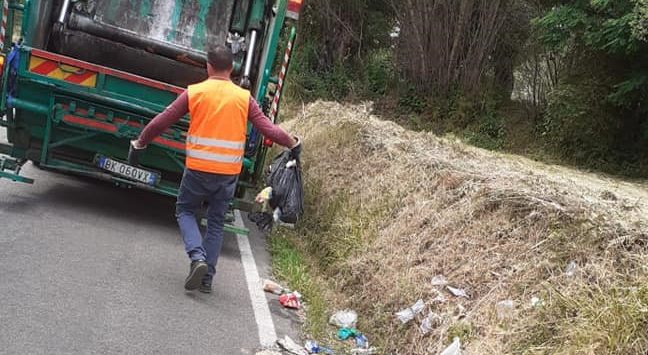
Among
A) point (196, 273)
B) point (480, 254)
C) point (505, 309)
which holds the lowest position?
point (196, 273)

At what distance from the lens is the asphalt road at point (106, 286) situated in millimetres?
4629

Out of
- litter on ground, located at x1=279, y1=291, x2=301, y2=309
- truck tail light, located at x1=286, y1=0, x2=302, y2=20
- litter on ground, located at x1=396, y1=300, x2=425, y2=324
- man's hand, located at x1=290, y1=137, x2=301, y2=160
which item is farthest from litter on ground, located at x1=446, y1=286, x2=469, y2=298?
truck tail light, located at x1=286, y1=0, x2=302, y2=20

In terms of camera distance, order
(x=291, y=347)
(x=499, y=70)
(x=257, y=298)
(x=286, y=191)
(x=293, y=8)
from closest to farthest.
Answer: (x=291, y=347) < (x=257, y=298) < (x=286, y=191) < (x=293, y=8) < (x=499, y=70)

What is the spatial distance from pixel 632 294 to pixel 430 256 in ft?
7.04

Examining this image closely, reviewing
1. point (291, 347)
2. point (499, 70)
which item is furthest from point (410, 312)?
point (499, 70)

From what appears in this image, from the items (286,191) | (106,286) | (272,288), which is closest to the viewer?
(106,286)

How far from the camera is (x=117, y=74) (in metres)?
7.25

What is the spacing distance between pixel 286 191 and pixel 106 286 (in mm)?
1898

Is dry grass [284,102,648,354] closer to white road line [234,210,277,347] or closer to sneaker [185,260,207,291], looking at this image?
white road line [234,210,277,347]

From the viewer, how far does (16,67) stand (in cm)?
711

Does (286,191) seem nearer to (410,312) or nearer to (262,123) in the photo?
(262,123)

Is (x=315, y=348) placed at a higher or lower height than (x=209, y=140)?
lower

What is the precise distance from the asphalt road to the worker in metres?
0.39

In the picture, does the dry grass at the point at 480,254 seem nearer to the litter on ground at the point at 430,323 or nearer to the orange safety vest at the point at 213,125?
the litter on ground at the point at 430,323
